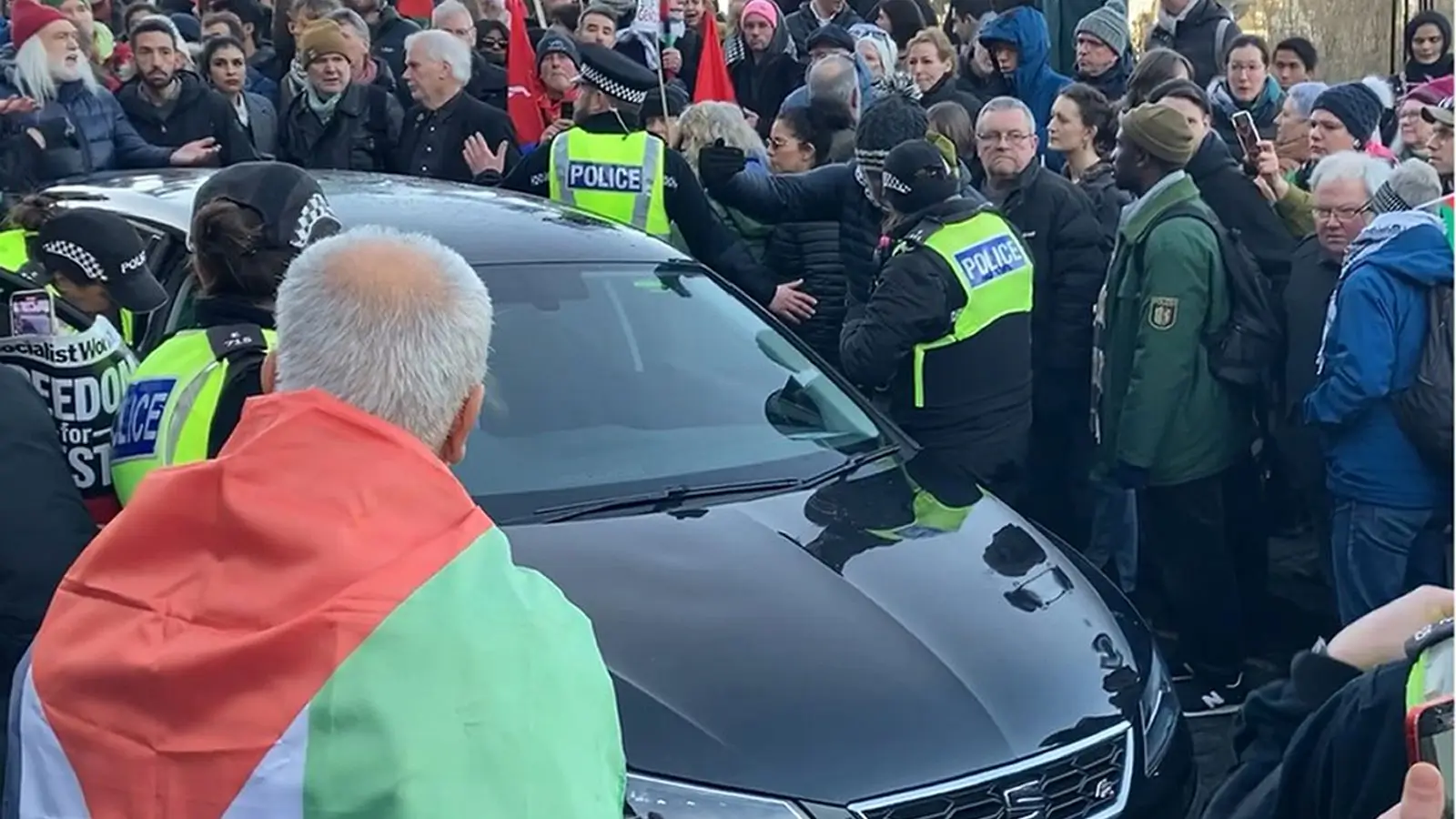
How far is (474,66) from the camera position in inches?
403

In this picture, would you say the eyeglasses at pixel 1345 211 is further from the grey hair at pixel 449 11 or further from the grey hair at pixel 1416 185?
the grey hair at pixel 449 11

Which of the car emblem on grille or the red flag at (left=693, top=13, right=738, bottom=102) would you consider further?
the red flag at (left=693, top=13, right=738, bottom=102)

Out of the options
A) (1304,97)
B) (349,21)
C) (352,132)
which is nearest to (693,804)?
(1304,97)

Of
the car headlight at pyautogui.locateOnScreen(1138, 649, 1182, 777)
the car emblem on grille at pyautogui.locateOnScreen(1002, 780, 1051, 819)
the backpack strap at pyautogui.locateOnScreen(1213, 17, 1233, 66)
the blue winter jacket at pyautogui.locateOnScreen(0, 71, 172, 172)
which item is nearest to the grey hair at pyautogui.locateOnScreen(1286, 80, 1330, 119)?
the backpack strap at pyautogui.locateOnScreen(1213, 17, 1233, 66)

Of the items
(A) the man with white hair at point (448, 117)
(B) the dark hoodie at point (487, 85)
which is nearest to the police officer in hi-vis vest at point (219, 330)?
(A) the man with white hair at point (448, 117)

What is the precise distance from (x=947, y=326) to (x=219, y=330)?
8.84 ft

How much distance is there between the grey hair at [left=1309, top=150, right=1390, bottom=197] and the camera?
5.60m

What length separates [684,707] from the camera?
348cm

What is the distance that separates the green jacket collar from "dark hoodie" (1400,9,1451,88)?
14.6ft

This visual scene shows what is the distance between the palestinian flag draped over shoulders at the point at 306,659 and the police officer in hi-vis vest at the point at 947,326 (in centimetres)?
358

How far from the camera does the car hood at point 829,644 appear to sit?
136 inches

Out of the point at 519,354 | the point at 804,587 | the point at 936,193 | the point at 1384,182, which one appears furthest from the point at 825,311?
the point at 804,587

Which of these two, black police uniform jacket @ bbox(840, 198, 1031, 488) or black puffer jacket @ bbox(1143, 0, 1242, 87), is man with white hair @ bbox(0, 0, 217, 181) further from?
black puffer jacket @ bbox(1143, 0, 1242, 87)

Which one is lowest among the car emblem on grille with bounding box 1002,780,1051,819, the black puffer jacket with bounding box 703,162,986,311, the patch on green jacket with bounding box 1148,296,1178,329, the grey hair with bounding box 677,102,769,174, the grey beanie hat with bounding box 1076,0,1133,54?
the car emblem on grille with bounding box 1002,780,1051,819
